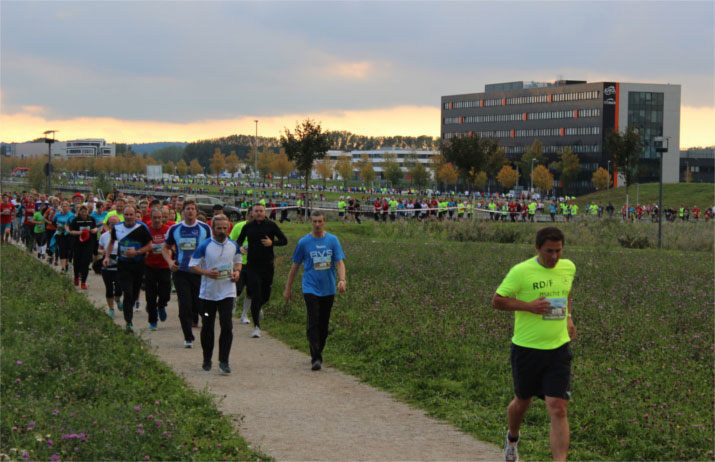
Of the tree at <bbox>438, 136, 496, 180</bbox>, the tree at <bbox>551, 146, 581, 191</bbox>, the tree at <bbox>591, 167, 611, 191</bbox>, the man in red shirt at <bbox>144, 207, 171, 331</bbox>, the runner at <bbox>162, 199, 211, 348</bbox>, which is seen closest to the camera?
the runner at <bbox>162, 199, 211, 348</bbox>

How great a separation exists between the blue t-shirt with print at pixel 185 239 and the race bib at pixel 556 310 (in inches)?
256

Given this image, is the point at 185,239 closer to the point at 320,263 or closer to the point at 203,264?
the point at 203,264

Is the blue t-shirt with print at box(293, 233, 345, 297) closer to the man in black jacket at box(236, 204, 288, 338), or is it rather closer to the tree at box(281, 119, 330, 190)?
the man in black jacket at box(236, 204, 288, 338)

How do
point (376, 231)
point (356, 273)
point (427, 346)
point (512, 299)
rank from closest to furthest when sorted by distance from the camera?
point (512, 299)
point (427, 346)
point (356, 273)
point (376, 231)

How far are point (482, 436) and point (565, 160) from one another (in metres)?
117

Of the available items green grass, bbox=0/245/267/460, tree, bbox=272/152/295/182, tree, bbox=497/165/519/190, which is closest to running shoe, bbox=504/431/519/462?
green grass, bbox=0/245/267/460

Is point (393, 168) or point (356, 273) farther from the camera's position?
point (393, 168)

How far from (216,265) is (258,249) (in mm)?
2574

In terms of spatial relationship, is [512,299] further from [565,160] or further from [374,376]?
[565,160]

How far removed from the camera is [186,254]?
39.2ft

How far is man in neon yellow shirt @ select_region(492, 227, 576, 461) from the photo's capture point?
21.1ft

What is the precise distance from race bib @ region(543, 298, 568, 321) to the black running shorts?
0.22 meters

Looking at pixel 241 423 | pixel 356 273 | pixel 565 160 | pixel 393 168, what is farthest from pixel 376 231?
pixel 393 168

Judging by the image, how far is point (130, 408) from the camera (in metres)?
7.53
